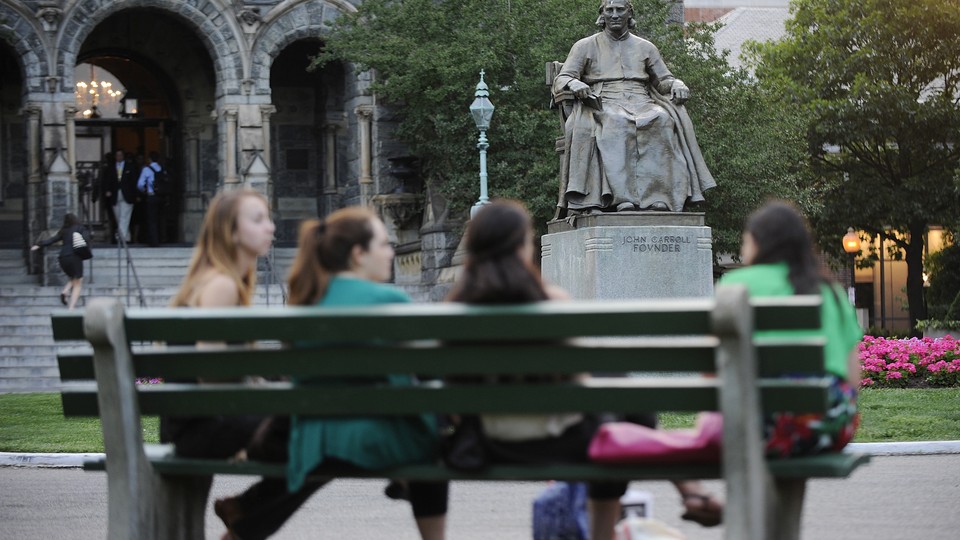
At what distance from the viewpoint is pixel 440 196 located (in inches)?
1313

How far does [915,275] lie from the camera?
44219mm

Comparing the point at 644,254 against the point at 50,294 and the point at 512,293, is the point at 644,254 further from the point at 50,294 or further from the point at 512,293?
the point at 50,294

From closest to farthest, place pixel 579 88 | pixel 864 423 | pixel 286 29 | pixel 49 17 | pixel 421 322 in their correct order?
1. pixel 421 322
2. pixel 864 423
3. pixel 579 88
4. pixel 49 17
5. pixel 286 29

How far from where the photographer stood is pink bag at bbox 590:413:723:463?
16.7ft

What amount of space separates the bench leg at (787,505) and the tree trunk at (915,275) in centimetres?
3842

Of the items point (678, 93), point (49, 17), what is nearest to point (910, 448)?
point (678, 93)

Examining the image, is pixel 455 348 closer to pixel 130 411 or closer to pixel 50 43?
pixel 130 411

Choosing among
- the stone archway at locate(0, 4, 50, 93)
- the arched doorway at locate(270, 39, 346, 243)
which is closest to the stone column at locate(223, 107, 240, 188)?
the stone archway at locate(0, 4, 50, 93)

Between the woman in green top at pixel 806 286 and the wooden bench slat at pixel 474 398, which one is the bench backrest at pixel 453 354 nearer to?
the wooden bench slat at pixel 474 398

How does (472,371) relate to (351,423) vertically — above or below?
above

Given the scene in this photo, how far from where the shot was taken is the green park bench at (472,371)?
189 inches

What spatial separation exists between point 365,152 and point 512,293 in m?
29.8

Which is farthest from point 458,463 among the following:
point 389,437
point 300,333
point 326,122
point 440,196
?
point 326,122

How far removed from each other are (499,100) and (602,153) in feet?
45.7
